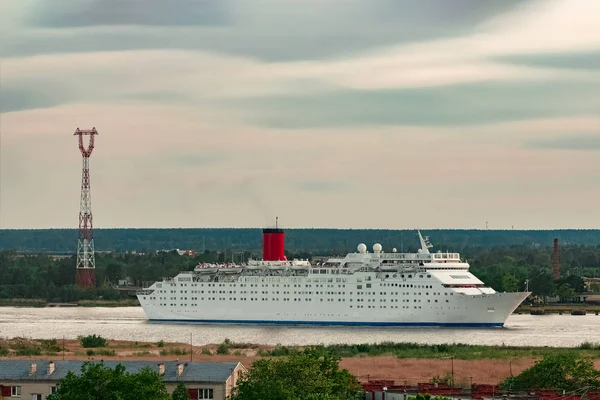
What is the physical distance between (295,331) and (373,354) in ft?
71.3

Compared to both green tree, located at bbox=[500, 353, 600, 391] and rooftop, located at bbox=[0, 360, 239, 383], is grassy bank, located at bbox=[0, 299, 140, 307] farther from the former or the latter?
green tree, located at bbox=[500, 353, 600, 391]

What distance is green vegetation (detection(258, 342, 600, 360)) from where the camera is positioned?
227 ft

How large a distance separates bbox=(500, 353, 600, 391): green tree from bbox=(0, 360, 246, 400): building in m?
9.44

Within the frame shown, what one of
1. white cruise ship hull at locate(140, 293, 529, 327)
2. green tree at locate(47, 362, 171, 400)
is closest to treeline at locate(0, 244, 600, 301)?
white cruise ship hull at locate(140, 293, 529, 327)

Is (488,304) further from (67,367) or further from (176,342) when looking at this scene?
(67,367)

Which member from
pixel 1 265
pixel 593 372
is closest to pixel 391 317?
pixel 593 372

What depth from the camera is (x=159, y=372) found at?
47062 millimetres

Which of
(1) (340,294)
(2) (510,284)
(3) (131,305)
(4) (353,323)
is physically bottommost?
(4) (353,323)

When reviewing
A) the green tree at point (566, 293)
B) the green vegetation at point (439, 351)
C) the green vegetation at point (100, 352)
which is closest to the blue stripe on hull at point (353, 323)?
the green vegetation at point (439, 351)

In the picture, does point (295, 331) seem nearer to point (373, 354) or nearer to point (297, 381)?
point (373, 354)

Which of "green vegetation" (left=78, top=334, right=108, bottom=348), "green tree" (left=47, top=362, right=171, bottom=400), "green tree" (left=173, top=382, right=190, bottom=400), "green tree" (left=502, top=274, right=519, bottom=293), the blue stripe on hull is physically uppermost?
"green tree" (left=502, top=274, right=519, bottom=293)

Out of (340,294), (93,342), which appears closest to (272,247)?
(340,294)

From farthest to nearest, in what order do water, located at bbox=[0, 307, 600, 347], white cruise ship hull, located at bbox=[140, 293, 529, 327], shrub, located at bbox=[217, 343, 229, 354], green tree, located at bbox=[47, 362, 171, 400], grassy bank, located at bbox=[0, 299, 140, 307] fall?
1. grassy bank, located at bbox=[0, 299, 140, 307]
2. white cruise ship hull, located at bbox=[140, 293, 529, 327]
3. water, located at bbox=[0, 307, 600, 347]
4. shrub, located at bbox=[217, 343, 229, 354]
5. green tree, located at bbox=[47, 362, 171, 400]

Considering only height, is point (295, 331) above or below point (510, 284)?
below
